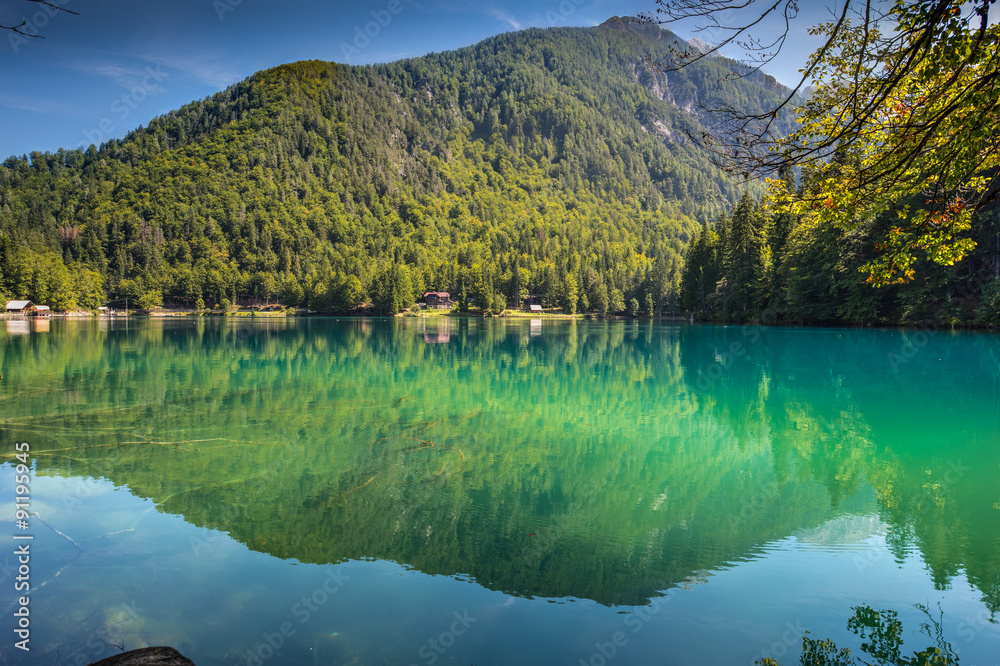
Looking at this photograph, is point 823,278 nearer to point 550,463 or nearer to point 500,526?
point 550,463

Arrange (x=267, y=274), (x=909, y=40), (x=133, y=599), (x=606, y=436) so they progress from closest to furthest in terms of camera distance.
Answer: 1. (x=909, y=40)
2. (x=133, y=599)
3. (x=606, y=436)
4. (x=267, y=274)

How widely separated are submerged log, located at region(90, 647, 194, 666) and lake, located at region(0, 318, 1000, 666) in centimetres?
154

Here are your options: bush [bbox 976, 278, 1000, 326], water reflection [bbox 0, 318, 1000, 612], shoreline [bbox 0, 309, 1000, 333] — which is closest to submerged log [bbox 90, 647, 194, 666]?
water reflection [bbox 0, 318, 1000, 612]

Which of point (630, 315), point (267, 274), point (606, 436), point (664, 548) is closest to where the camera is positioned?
point (664, 548)

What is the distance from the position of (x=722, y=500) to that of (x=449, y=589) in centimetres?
549

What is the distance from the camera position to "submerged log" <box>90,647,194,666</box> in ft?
12.5

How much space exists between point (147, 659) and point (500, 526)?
5.33m

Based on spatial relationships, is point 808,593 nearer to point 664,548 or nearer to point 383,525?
point 664,548

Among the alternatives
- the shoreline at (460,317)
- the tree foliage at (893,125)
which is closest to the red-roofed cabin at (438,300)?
the shoreline at (460,317)

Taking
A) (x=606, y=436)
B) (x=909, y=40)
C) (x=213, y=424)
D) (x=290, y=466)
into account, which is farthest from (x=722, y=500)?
(x=213, y=424)

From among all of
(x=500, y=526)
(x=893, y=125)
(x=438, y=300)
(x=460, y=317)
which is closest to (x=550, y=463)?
(x=500, y=526)

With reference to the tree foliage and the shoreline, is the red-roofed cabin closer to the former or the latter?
the shoreline

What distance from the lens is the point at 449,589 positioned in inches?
263

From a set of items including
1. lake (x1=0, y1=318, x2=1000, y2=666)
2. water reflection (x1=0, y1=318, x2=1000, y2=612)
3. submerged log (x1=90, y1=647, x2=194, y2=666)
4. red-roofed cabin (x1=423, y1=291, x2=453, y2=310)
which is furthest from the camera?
red-roofed cabin (x1=423, y1=291, x2=453, y2=310)
